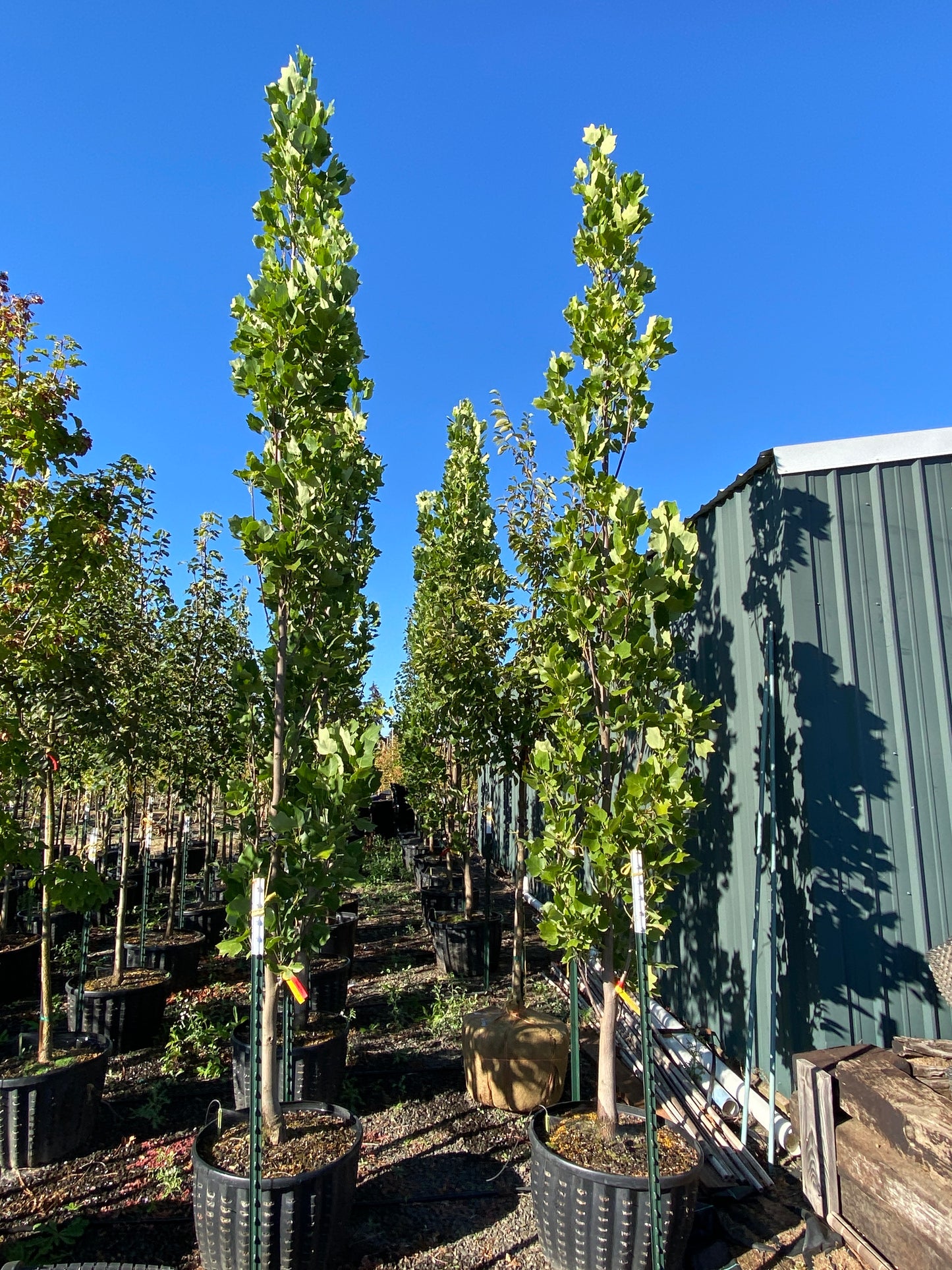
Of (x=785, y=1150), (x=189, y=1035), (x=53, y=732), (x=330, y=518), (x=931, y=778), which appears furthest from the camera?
(x=189, y=1035)

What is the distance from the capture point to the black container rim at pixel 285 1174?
312 centimetres

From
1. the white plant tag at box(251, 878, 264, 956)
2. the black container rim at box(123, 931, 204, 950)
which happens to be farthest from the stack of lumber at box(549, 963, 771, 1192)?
the black container rim at box(123, 931, 204, 950)

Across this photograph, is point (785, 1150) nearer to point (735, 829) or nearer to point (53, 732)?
point (735, 829)

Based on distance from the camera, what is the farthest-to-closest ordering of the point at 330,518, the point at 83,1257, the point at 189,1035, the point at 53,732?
the point at 189,1035 → the point at 53,732 → the point at 330,518 → the point at 83,1257

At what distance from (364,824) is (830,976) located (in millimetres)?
2752

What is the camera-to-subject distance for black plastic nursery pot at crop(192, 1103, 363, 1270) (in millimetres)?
3104

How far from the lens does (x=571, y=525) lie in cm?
426

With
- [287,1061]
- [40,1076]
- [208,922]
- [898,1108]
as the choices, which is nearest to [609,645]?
[898,1108]

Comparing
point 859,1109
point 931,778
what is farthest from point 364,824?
point 931,778

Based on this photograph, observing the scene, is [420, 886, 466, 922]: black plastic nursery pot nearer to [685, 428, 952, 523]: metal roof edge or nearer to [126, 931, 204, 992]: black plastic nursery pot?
[126, 931, 204, 992]: black plastic nursery pot

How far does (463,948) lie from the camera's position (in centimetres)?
808

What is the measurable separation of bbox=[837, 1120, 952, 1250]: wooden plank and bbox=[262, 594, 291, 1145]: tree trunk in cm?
253

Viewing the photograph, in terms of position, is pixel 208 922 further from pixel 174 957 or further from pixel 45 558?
pixel 45 558

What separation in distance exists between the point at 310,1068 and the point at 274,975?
4.60 feet
